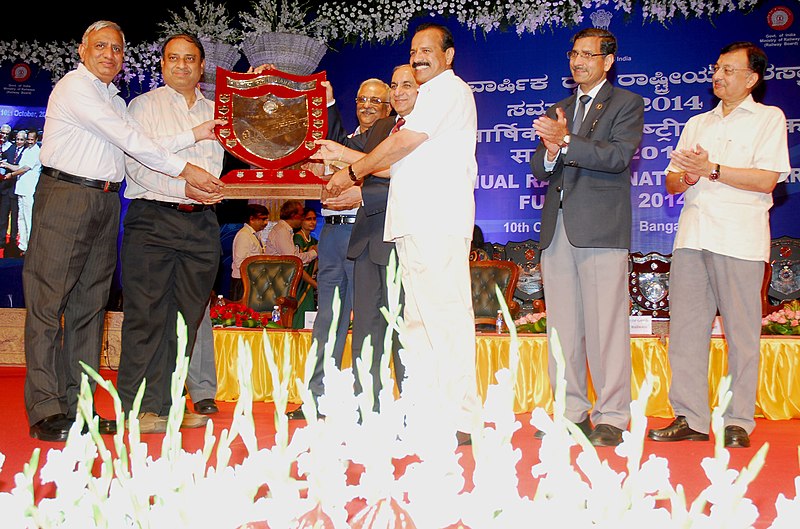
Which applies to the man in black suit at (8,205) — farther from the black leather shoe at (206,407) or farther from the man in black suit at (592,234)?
the man in black suit at (592,234)

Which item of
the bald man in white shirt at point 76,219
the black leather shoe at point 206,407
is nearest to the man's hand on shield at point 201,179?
the bald man in white shirt at point 76,219

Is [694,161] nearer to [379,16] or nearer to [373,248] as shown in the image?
[373,248]

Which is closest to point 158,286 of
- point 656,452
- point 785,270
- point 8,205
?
point 656,452

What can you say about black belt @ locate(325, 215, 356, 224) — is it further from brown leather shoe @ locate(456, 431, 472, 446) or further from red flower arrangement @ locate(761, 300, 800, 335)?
red flower arrangement @ locate(761, 300, 800, 335)

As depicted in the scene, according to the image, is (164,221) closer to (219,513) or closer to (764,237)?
(764,237)

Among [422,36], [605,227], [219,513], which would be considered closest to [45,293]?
[422,36]

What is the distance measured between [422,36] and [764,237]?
1.71 metres

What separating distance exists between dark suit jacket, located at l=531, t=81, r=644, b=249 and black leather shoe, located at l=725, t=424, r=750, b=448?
2.87 ft

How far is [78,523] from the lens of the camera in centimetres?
77

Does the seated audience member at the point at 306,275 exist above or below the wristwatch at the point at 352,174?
below

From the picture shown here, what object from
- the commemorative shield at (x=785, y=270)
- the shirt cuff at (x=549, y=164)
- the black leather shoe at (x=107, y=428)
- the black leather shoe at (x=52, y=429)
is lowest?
the black leather shoe at (x=107, y=428)

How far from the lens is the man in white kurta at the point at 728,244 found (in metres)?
3.49

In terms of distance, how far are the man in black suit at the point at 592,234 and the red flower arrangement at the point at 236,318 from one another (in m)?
2.43

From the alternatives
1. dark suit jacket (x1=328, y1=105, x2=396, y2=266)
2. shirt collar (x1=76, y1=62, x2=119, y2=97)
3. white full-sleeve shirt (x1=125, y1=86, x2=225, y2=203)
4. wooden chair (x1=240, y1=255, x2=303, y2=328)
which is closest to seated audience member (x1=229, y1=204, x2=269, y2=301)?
wooden chair (x1=240, y1=255, x2=303, y2=328)
